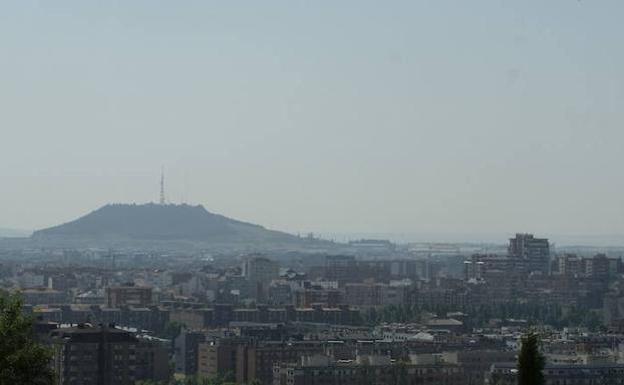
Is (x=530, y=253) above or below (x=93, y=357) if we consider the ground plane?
above

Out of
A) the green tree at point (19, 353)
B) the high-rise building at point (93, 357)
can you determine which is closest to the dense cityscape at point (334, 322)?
the high-rise building at point (93, 357)

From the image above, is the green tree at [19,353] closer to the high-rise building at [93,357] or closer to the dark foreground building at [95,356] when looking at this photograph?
A: the dark foreground building at [95,356]

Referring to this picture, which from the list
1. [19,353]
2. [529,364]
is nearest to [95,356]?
[529,364]

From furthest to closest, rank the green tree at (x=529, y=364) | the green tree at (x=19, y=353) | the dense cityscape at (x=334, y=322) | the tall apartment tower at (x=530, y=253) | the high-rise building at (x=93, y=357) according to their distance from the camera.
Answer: the tall apartment tower at (x=530, y=253) → the dense cityscape at (x=334, y=322) → the high-rise building at (x=93, y=357) → the green tree at (x=529, y=364) → the green tree at (x=19, y=353)

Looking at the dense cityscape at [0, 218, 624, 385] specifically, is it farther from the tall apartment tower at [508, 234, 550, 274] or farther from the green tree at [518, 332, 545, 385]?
the green tree at [518, 332, 545, 385]

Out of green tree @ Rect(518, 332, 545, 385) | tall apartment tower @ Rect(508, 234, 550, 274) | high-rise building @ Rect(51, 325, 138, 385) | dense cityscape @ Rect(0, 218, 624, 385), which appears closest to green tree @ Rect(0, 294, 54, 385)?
dense cityscape @ Rect(0, 218, 624, 385)

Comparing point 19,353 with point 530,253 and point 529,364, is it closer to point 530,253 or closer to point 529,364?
point 529,364
